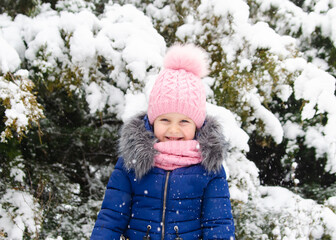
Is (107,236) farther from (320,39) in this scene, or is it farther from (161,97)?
(320,39)

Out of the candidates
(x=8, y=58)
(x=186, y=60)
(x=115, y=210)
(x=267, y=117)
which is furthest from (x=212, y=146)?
(x=8, y=58)

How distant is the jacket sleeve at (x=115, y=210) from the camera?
169 centimetres

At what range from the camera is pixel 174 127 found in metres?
1.80

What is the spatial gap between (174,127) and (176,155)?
0.17 metres

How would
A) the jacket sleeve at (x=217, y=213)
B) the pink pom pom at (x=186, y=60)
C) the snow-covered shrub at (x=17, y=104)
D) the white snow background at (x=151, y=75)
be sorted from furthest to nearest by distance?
1. the white snow background at (x=151, y=75)
2. the snow-covered shrub at (x=17, y=104)
3. the pink pom pom at (x=186, y=60)
4. the jacket sleeve at (x=217, y=213)

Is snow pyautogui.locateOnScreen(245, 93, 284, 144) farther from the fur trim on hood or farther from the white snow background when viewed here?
the fur trim on hood

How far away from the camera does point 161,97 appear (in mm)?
1803

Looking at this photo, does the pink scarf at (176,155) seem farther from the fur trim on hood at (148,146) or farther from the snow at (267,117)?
the snow at (267,117)

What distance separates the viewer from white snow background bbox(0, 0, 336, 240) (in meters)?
2.86

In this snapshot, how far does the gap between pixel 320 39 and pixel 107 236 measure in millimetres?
3567

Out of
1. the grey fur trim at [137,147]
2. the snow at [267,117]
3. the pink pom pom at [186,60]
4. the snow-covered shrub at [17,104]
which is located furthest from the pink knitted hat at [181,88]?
the snow at [267,117]

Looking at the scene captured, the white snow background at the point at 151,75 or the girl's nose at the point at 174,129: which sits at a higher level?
the white snow background at the point at 151,75

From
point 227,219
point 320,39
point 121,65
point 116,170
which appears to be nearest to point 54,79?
point 121,65

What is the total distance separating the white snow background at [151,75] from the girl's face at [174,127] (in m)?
0.93
